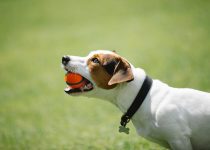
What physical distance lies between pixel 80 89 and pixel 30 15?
3403 cm

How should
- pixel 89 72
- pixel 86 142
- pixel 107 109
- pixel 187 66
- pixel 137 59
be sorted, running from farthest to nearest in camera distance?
pixel 137 59, pixel 187 66, pixel 107 109, pixel 86 142, pixel 89 72

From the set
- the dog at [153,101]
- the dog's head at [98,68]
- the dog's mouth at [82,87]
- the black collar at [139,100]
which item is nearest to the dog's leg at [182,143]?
the dog at [153,101]

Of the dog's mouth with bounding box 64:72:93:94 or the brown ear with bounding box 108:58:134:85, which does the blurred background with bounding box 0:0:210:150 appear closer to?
the dog's mouth with bounding box 64:72:93:94

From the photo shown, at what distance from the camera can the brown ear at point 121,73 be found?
5773 millimetres

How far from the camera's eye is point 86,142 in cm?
853

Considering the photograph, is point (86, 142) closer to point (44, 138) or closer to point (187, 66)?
point (44, 138)

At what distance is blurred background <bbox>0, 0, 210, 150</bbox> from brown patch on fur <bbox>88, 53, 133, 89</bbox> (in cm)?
180

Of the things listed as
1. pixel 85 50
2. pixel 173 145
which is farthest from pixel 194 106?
pixel 85 50

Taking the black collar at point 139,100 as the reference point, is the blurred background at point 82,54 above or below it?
below

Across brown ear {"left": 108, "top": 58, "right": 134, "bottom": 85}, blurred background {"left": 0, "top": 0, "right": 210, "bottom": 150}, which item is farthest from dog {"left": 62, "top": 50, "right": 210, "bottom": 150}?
blurred background {"left": 0, "top": 0, "right": 210, "bottom": 150}

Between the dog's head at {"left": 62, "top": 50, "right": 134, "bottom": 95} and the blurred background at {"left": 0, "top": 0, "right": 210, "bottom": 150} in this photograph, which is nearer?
the dog's head at {"left": 62, "top": 50, "right": 134, "bottom": 95}

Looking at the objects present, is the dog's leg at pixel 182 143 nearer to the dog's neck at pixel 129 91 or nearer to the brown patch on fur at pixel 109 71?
the dog's neck at pixel 129 91

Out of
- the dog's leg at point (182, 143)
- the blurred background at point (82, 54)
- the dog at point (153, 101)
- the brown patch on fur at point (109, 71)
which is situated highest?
the brown patch on fur at point (109, 71)

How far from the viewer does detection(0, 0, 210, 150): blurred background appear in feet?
32.6
